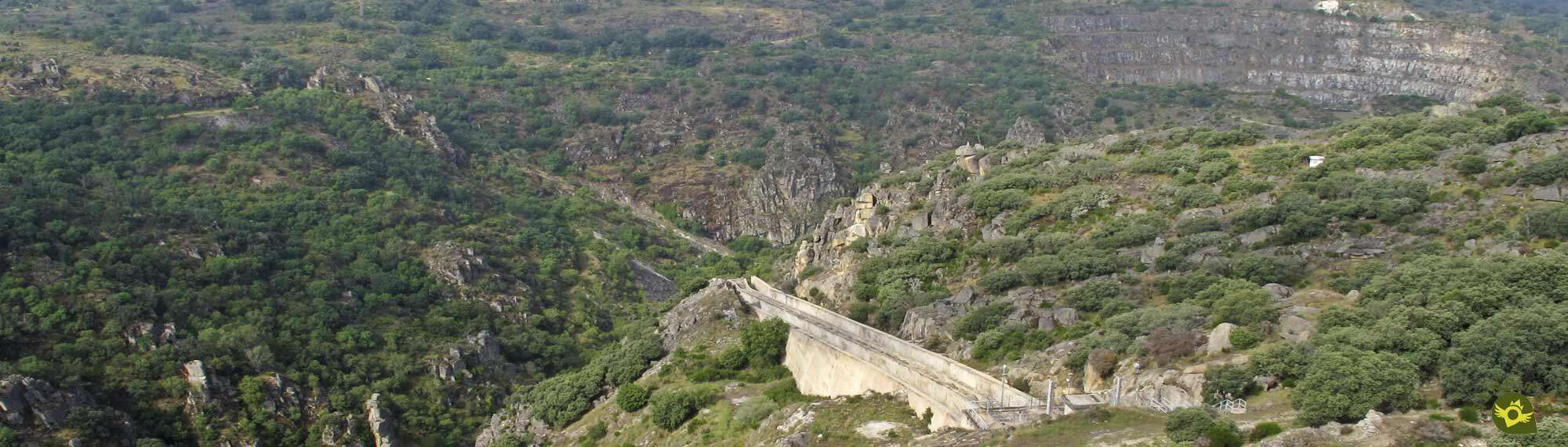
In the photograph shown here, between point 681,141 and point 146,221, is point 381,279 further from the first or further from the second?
point 681,141

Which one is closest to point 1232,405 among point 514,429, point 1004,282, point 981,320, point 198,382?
point 981,320

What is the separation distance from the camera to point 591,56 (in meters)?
151

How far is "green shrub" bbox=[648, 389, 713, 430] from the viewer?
153ft

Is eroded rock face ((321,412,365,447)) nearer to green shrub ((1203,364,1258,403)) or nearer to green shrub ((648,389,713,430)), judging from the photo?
green shrub ((648,389,713,430))

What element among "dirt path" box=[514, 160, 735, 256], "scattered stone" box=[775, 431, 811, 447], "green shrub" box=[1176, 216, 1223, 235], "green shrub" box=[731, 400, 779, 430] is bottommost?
"dirt path" box=[514, 160, 735, 256]

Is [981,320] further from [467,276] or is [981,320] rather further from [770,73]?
[770,73]

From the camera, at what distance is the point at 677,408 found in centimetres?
4684

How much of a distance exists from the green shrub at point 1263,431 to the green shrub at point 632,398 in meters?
26.9

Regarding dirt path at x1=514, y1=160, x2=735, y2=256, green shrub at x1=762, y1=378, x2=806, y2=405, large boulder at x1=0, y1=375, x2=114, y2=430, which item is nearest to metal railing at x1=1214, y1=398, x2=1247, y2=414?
green shrub at x1=762, y1=378, x2=806, y2=405

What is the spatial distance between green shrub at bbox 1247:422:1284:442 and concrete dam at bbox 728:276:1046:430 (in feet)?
19.6

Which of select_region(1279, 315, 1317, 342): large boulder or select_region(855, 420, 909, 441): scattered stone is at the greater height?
select_region(1279, 315, 1317, 342): large boulder

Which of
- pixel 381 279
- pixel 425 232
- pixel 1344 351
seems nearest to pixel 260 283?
pixel 381 279

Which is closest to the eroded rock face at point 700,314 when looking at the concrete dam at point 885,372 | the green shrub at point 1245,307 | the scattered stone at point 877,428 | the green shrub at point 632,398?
the concrete dam at point 885,372

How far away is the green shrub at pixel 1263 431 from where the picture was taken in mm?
28172
